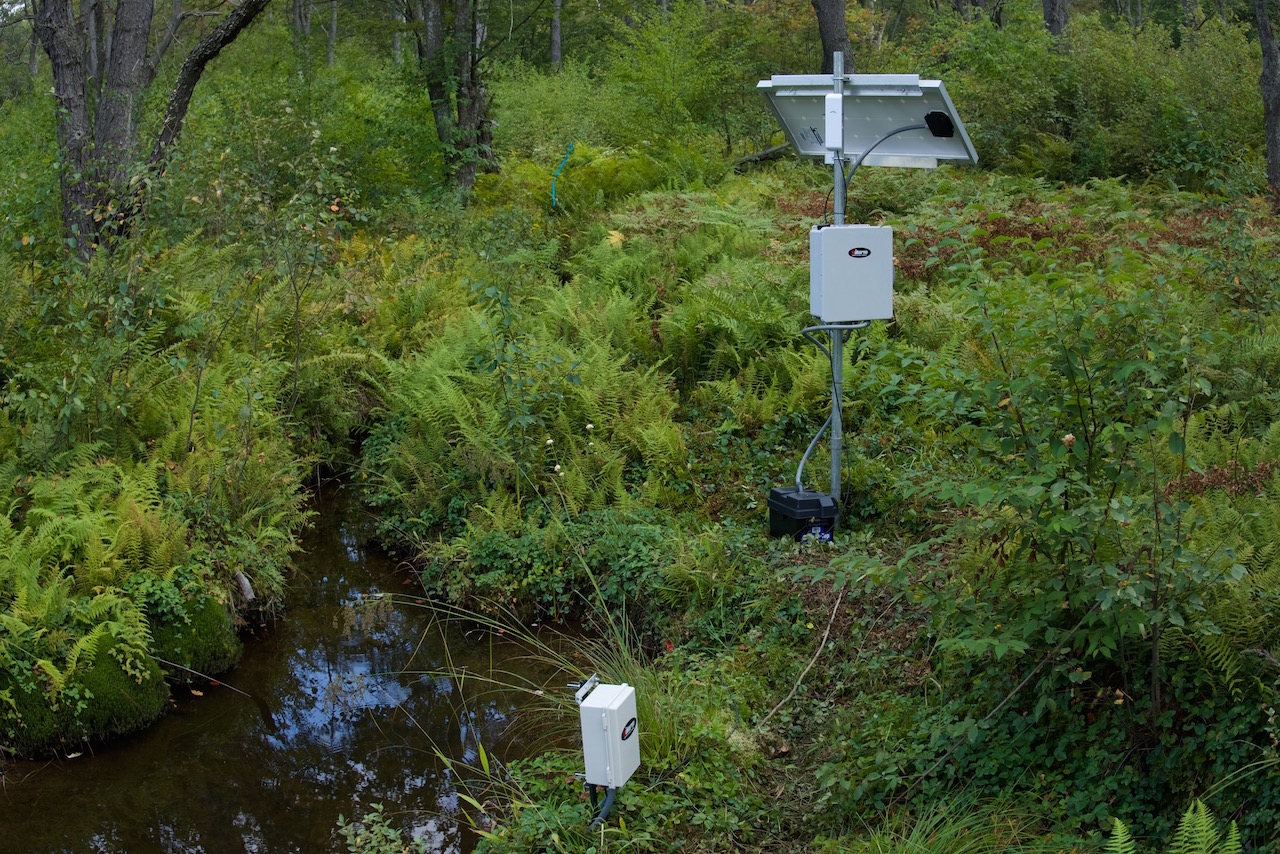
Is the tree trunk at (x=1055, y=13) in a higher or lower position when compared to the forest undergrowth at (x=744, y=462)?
higher

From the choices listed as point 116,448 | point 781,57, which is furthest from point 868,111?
point 781,57

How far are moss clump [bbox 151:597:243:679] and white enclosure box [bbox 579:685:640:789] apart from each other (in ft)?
8.89

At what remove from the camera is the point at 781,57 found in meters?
23.0

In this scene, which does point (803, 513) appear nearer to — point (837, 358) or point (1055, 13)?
point (837, 358)

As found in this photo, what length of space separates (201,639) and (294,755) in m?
0.97

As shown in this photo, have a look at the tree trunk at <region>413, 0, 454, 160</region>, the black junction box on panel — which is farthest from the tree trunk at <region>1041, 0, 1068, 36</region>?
the black junction box on panel

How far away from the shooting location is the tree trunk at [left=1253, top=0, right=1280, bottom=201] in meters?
8.80

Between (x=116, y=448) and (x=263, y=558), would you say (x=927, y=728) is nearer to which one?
(x=263, y=558)

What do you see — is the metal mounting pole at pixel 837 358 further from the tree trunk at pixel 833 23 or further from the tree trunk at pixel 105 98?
the tree trunk at pixel 833 23

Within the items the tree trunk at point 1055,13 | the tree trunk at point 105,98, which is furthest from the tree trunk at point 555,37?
the tree trunk at point 105,98

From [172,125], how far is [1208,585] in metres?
9.44

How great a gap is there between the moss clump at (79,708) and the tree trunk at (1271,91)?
988cm

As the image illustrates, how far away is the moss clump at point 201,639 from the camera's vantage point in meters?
5.20

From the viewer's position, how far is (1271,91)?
29.9ft
